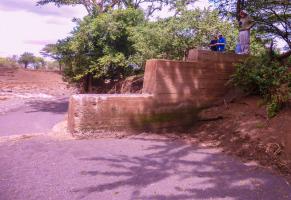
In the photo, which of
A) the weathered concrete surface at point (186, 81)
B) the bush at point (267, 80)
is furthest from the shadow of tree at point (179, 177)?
the bush at point (267, 80)

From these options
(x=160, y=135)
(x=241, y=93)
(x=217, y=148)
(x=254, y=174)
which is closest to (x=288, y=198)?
(x=254, y=174)

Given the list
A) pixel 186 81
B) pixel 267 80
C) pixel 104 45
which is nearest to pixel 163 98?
pixel 186 81

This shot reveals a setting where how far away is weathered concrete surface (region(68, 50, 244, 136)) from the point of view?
7551 millimetres

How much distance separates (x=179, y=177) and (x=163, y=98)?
2.95 m

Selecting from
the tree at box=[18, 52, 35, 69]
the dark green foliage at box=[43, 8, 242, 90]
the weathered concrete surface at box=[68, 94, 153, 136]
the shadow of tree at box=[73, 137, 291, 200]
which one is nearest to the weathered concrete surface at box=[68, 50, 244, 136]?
the weathered concrete surface at box=[68, 94, 153, 136]

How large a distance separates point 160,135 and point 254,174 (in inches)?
109

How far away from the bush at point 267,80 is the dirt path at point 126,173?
1.88 m

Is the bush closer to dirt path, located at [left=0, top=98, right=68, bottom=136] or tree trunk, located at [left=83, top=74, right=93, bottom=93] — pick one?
dirt path, located at [left=0, top=98, right=68, bottom=136]

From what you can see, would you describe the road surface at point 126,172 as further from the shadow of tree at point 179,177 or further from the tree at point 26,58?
the tree at point 26,58

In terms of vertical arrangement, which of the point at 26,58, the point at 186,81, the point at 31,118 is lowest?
the point at 31,118

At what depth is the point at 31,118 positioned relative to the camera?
1453cm

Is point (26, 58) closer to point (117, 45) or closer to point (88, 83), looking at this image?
point (88, 83)

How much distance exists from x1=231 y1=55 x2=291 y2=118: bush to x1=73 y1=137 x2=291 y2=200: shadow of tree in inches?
73.1

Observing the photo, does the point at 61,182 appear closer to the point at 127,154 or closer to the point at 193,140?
the point at 127,154
